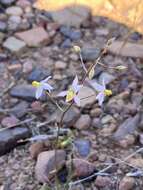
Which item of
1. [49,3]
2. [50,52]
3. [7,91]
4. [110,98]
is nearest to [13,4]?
[49,3]

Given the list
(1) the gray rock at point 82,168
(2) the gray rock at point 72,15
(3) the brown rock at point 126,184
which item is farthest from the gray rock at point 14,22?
(3) the brown rock at point 126,184

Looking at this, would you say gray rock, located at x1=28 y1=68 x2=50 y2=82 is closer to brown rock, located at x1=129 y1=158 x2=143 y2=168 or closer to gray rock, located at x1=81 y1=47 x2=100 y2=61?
gray rock, located at x1=81 y1=47 x2=100 y2=61

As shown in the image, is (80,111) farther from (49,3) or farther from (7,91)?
(49,3)

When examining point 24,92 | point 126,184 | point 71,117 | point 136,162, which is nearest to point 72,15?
point 24,92

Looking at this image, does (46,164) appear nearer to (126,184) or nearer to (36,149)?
(36,149)

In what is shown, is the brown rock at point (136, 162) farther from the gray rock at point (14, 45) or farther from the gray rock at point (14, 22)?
the gray rock at point (14, 22)
